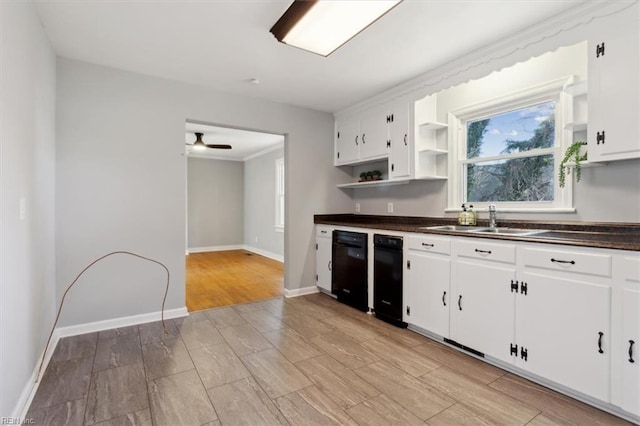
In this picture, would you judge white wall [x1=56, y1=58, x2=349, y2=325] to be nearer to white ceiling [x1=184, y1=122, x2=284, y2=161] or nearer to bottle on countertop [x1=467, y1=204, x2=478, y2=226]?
white ceiling [x1=184, y1=122, x2=284, y2=161]

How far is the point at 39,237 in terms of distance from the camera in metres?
2.19

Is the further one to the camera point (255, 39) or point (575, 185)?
Result: point (255, 39)

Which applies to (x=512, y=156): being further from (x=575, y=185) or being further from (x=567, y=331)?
(x=567, y=331)

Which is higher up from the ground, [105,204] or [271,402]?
[105,204]

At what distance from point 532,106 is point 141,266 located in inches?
157

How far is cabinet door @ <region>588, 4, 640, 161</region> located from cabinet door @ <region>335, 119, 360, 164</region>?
93.3 inches

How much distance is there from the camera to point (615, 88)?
1.93 metres

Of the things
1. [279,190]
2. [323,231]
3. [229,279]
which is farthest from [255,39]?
[279,190]

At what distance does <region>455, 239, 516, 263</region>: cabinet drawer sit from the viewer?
209 centimetres

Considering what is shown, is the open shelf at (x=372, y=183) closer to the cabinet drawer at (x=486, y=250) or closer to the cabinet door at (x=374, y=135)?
the cabinet door at (x=374, y=135)

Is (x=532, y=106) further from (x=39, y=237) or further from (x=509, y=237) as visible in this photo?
(x=39, y=237)

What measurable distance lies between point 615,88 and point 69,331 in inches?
182

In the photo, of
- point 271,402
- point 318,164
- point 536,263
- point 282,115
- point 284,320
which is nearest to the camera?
point 271,402

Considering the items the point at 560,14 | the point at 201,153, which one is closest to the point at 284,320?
the point at 560,14
